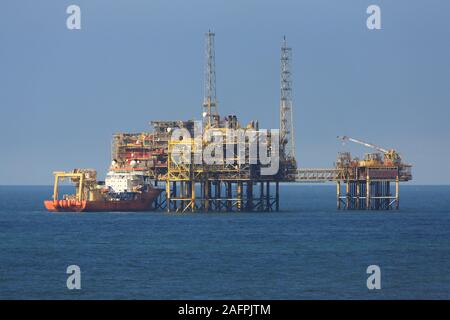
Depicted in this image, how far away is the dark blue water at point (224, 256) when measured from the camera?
234ft

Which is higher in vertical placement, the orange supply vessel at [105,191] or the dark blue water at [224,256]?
the orange supply vessel at [105,191]

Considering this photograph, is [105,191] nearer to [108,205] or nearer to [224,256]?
[108,205]

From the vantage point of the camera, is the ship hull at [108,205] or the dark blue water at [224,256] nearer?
the dark blue water at [224,256]

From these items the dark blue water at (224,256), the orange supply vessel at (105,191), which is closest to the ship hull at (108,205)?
the orange supply vessel at (105,191)

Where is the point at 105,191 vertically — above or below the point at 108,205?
above

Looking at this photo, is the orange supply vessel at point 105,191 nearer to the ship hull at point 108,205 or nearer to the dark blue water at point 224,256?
the ship hull at point 108,205

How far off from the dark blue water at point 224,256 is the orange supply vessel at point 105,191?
508cm

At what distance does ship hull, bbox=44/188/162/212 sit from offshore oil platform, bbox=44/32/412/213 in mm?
2547

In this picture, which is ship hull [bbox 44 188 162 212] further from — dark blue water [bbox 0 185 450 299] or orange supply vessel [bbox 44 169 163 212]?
dark blue water [bbox 0 185 450 299]

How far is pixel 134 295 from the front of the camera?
68.8 meters

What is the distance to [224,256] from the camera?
88750mm

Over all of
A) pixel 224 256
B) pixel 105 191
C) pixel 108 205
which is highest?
pixel 105 191

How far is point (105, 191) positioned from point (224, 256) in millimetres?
49700

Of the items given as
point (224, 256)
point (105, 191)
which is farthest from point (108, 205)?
point (224, 256)
